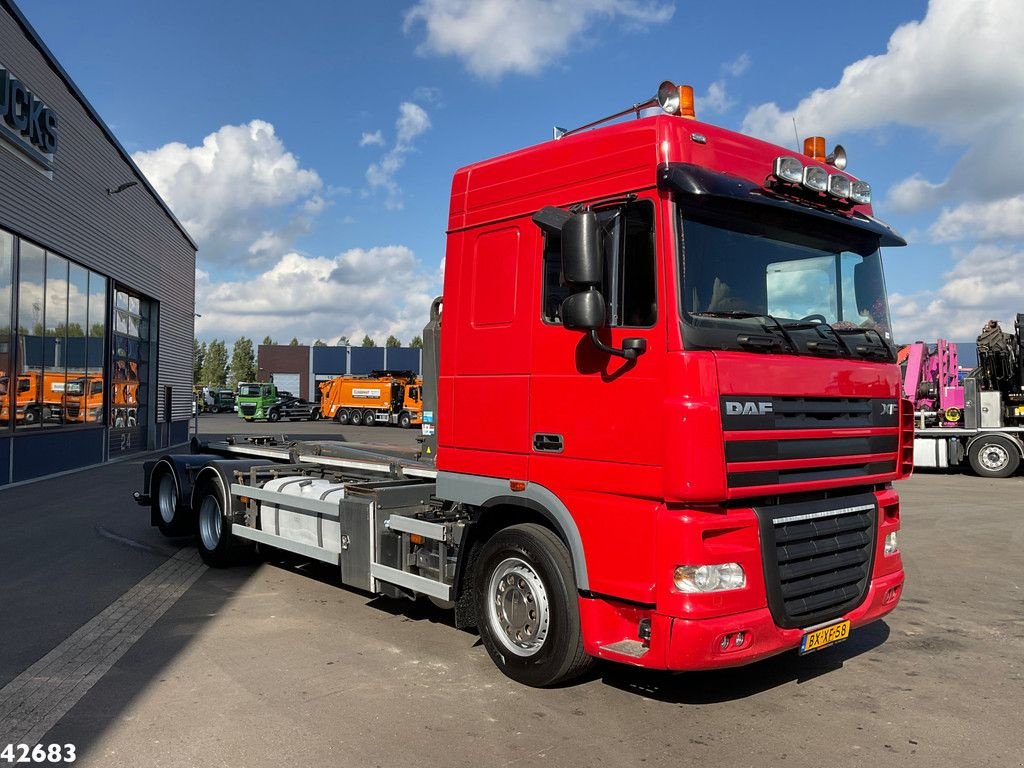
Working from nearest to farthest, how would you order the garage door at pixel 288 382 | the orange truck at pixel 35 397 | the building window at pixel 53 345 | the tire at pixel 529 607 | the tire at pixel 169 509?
the tire at pixel 529 607 < the tire at pixel 169 509 < the orange truck at pixel 35 397 < the building window at pixel 53 345 < the garage door at pixel 288 382

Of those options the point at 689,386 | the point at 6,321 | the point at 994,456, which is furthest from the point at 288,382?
Answer: the point at 689,386

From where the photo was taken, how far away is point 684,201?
4.33 m

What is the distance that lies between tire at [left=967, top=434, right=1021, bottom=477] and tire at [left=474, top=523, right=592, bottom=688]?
1725 cm

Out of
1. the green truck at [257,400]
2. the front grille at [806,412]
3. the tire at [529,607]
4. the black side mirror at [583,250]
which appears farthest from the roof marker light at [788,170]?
the green truck at [257,400]

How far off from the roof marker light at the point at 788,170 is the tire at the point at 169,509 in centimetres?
730

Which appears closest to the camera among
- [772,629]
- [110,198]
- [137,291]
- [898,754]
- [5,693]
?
[898,754]

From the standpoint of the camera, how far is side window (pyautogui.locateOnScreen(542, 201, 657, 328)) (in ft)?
14.2

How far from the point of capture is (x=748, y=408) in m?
4.19

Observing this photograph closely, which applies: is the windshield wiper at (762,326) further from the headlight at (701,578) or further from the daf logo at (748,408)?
the headlight at (701,578)

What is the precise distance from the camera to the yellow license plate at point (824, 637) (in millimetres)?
4435

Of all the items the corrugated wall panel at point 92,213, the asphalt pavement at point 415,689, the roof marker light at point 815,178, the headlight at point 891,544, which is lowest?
the asphalt pavement at point 415,689

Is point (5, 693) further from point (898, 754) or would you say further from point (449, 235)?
Result: point (898, 754)

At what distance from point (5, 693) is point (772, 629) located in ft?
14.4

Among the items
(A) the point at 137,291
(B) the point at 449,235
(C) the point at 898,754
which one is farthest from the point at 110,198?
(C) the point at 898,754
